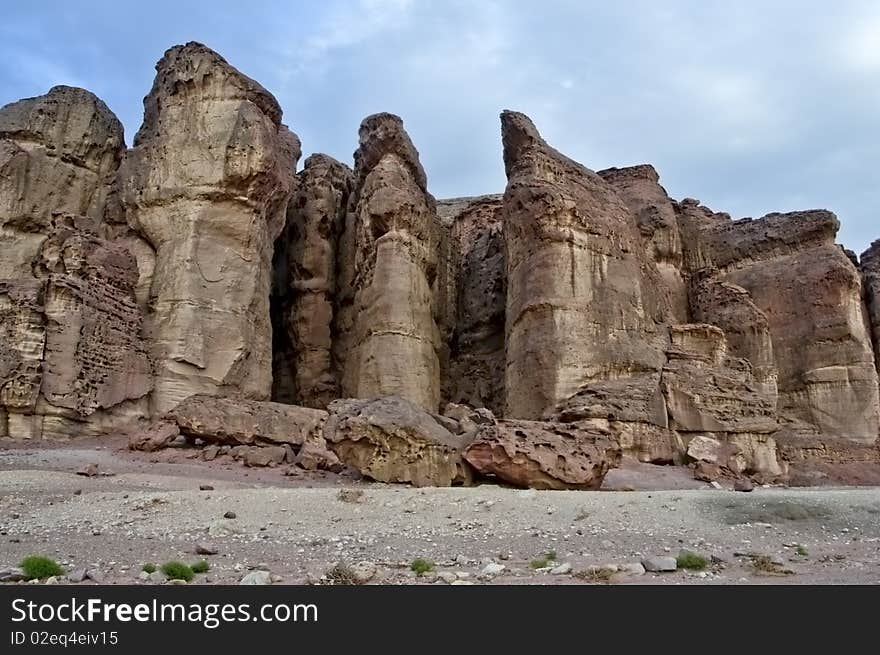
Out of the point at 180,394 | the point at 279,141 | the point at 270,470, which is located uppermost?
the point at 279,141

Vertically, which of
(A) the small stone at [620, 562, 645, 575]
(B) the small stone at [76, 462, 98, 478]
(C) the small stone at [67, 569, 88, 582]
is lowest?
(A) the small stone at [620, 562, 645, 575]

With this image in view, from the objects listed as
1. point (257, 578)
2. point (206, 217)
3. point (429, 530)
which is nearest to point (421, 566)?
point (257, 578)

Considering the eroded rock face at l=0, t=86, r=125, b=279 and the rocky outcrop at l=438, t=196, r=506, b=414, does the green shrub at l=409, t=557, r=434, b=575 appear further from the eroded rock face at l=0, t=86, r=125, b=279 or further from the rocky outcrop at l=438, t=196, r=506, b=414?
the eroded rock face at l=0, t=86, r=125, b=279

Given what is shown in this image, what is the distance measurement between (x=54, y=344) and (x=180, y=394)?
11.8 feet

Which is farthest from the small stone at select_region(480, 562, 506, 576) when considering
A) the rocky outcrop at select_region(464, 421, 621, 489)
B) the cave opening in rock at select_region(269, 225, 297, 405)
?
the cave opening in rock at select_region(269, 225, 297, 405)

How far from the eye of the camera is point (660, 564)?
26.3 ft

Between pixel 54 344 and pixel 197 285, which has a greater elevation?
pixel 197 285

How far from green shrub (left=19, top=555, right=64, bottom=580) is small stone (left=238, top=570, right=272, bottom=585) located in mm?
1845

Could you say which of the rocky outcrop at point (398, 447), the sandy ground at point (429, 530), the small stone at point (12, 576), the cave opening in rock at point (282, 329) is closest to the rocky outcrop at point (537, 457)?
the rocky outcrop at point (398, 447)

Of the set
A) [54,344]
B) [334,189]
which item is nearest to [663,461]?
[54,344]

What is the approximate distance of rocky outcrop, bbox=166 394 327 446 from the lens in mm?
17406

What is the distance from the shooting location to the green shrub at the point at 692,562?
26.6 ft
